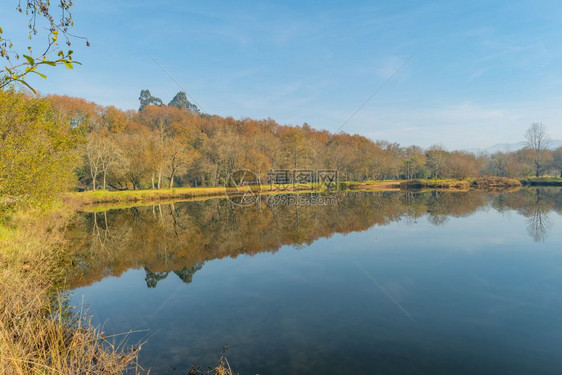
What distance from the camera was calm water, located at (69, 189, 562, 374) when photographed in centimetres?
765

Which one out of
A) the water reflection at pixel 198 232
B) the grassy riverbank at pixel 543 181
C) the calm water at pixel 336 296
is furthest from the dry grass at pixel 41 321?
the grassy riverbank at pixel 543 181

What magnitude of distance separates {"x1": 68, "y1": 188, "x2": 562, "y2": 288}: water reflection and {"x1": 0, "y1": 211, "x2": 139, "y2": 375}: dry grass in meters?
1.67

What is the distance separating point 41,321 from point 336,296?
8804 millimetres

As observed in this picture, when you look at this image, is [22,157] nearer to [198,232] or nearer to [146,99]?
[198,232]

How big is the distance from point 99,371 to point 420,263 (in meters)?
13.9

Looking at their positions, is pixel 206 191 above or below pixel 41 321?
above

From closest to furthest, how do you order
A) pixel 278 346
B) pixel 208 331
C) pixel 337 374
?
1. pixel 337 374
2. pixel 278 346
3. pixel 208 331

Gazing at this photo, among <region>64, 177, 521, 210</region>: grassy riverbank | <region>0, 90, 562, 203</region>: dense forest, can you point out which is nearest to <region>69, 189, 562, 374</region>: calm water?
<region>0, 90, 562, 203</region>: dense forest

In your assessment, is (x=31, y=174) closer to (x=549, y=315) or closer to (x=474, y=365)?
(x=474, y=365)

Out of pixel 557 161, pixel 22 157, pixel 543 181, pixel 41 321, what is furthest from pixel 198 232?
pixel 557 161

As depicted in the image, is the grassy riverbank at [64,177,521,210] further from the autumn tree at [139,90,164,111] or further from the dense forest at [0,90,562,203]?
the autumn tree at [139,90,164,111]

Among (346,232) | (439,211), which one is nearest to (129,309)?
(346,232)

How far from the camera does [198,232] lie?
24.2 m

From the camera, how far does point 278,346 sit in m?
8.16
